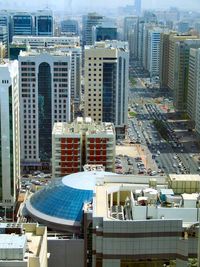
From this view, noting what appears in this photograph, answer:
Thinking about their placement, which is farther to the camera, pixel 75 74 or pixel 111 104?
pixel 75 74

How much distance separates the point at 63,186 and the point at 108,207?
179 centimetres

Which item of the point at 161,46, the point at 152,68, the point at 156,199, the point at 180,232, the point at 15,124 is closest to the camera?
the point at 180,232

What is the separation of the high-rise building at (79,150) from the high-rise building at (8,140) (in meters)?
0.82

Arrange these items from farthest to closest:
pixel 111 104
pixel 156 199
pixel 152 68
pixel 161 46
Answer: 1. pixel 152 68
2. pixel 161 46
3. pixel 111 104
4. pixel 156 199

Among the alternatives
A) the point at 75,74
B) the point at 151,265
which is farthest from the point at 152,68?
the point at 151,265

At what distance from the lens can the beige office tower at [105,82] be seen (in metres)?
16.1

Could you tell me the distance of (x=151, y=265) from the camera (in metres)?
5.79

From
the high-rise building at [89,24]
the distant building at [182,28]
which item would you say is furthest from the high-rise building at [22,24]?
the distant building at [182,28]

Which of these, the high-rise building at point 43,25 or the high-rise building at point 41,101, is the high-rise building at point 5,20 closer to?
the high-rise building at point 43,25

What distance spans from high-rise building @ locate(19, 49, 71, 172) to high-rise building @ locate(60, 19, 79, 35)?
17912 millimetres

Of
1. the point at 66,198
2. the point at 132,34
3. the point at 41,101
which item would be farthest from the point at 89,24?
the point at 66,198

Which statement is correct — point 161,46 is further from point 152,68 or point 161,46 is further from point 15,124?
point 15,124

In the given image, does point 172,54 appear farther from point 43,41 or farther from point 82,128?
point 82,128

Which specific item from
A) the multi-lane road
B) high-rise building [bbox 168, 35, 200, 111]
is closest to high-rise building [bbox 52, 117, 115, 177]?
the multi-lane road
